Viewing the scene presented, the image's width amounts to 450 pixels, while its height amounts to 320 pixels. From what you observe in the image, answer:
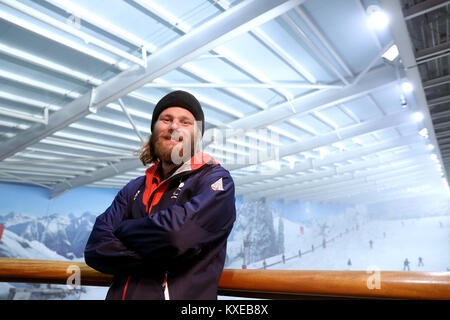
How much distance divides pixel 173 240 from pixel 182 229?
0.14ft

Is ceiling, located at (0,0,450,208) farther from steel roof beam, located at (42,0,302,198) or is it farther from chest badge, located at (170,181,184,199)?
chest badge, located at (170,181,184,199)

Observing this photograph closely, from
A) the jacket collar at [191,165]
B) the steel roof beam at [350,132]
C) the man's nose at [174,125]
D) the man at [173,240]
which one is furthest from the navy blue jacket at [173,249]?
the steel roof beam at [350,132]

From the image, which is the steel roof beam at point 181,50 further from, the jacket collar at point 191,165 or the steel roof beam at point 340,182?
the steel roof beam at point 340,182

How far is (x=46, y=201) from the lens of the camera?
1014 centimetres

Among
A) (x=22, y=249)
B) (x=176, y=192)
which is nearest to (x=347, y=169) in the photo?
(x=176, y=192)

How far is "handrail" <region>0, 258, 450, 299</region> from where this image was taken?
64cm

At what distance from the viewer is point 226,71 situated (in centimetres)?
471

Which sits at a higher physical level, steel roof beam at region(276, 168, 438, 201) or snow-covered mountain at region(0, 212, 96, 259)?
steel roof beam at region(276, 168, 438, 201)

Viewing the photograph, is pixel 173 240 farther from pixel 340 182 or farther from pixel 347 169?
pixel 340 182

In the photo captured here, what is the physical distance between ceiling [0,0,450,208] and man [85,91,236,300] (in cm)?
270

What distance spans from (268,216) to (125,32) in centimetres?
1159

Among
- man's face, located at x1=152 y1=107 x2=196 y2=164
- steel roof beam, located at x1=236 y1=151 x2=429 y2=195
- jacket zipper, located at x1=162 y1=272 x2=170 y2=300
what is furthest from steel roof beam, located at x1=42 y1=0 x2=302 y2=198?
steel roof beam, located at x1=236 y1=151 x2=429 y2=195

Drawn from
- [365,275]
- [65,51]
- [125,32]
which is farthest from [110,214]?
→ [65,51]

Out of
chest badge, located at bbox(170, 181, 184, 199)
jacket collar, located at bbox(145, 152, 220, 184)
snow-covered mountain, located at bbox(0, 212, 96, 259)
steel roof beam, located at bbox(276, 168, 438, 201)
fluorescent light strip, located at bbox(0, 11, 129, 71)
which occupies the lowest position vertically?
snow-covered mountain, located at bbox(0, 212, 96, 259)
